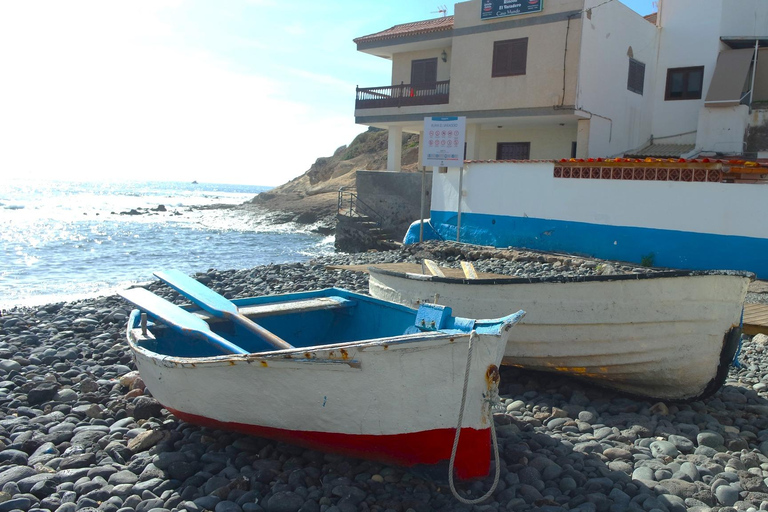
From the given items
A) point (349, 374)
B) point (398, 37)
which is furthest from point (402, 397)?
point (398, 37)

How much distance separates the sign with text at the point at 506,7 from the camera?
1867 centimetres

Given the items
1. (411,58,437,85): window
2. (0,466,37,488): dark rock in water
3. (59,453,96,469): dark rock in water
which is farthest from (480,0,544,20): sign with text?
(0,466,37,488): dark rock in water

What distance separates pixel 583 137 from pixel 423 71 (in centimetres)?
737

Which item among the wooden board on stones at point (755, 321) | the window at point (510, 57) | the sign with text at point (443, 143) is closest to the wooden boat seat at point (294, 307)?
the wooden board on stones at point (755, 321)

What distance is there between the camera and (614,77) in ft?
65.1

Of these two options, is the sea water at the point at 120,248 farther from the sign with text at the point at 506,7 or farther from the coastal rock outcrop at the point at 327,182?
the sign with text at the point at 506,7

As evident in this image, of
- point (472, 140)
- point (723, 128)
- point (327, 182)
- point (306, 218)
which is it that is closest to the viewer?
point (723, 128)

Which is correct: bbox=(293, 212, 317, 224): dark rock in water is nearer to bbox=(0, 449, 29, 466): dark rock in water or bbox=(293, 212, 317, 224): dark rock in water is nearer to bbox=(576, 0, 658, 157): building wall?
bbox=(576, 0, 658, 157): building wall

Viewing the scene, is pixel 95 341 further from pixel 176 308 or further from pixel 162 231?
pixel 162 231

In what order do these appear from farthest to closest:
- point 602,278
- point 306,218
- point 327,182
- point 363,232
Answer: point 327,182, point 306,218, point 363,232, point 602,278

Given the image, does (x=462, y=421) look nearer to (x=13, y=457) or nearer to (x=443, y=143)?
(x=13, y=457)

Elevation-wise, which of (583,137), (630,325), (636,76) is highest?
(636,76)

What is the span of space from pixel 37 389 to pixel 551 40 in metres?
17.4

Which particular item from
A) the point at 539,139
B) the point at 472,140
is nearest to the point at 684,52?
the point at 539,139
